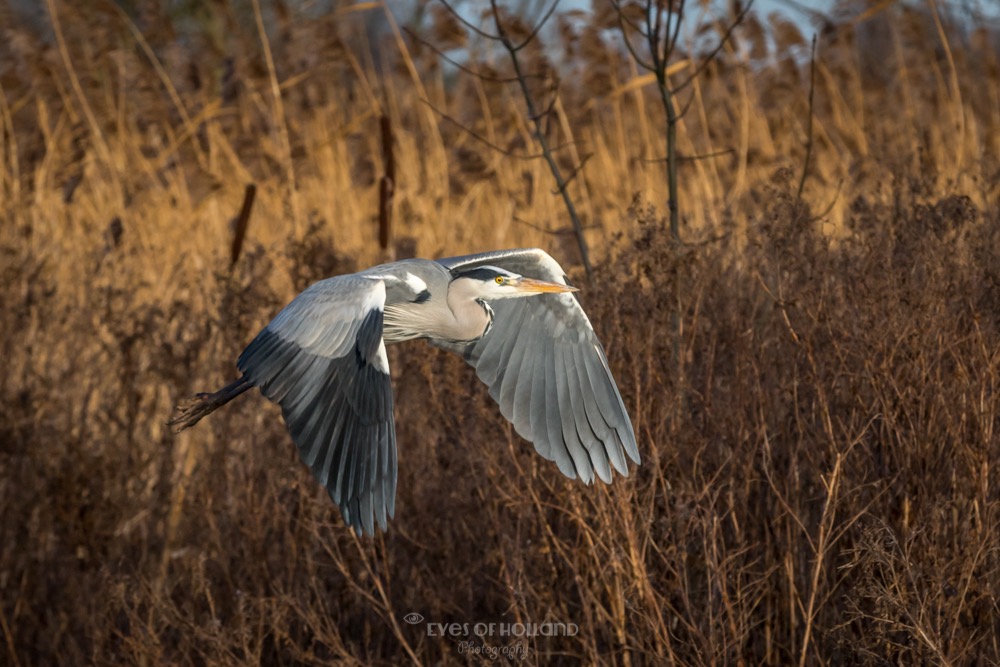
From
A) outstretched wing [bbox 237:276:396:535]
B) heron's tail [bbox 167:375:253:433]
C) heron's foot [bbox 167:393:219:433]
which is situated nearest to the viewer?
outstretched wing [bbox 237:276:396:535]

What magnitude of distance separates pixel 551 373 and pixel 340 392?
3.27ft

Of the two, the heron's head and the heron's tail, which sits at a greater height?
the heron's head

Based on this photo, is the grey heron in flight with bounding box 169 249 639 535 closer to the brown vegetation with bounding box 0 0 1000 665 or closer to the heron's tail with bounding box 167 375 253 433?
the heron's tail with bounding box 167 375 253 433

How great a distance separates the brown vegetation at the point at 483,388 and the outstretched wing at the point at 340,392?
551 mm

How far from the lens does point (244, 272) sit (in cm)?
525

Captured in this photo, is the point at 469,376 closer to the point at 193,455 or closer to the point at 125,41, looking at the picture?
the point at 193,455

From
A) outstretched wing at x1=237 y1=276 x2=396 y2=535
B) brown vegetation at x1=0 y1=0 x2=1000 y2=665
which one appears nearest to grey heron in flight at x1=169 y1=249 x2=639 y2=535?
outstretched wing at x1=237 y1=276 x2=396 y2=535

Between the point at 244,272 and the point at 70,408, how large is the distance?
1.00 m

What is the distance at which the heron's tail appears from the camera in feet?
11.6

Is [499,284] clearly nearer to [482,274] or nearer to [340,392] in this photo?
[482,274]

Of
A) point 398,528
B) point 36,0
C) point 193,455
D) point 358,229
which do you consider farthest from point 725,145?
point 36,0

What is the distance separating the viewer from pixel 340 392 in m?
3.09

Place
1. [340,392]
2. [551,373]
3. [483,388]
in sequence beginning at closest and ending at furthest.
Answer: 1. [340,392]
2. [551,373]
3. [483,388]

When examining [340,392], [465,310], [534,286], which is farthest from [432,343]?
[340,392]
